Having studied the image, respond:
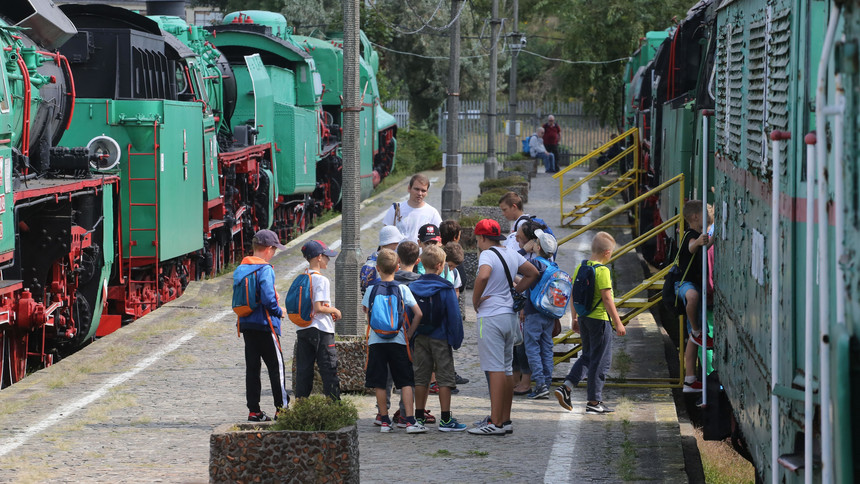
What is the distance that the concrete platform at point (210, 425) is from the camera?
744cm

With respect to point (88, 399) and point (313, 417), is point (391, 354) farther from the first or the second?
point (88, 399)

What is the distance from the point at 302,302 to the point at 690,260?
122 inches

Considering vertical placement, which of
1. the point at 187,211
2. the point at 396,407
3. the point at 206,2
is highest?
the point at 206,2

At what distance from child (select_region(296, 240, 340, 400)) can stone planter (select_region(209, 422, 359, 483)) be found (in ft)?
6.19

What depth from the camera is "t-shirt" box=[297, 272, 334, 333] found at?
27.1 feet

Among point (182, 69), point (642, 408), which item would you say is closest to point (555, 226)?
point (182, 69)

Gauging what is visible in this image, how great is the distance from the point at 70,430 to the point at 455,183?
1232 cm

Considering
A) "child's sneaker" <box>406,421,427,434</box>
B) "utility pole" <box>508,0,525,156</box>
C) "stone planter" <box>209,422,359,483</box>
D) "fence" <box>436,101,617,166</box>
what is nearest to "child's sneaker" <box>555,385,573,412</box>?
"child's sneaker" <box>406,421,427,434</box>

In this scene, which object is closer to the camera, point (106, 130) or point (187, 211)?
point (106, 130)

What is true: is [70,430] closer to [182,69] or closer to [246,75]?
[182,69]

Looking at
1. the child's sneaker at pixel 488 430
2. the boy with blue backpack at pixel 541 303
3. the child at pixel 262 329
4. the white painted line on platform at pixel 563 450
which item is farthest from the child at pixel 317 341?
the boy with blue backpack at pixel 541 303

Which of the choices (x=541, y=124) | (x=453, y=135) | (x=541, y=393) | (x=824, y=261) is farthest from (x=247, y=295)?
(x=541, y=124)

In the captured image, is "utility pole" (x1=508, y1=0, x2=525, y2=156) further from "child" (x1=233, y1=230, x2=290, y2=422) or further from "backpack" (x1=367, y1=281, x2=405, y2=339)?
"backpack" (x1=367, y1=281, x2=405, y2=339)

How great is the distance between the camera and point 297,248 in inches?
782
